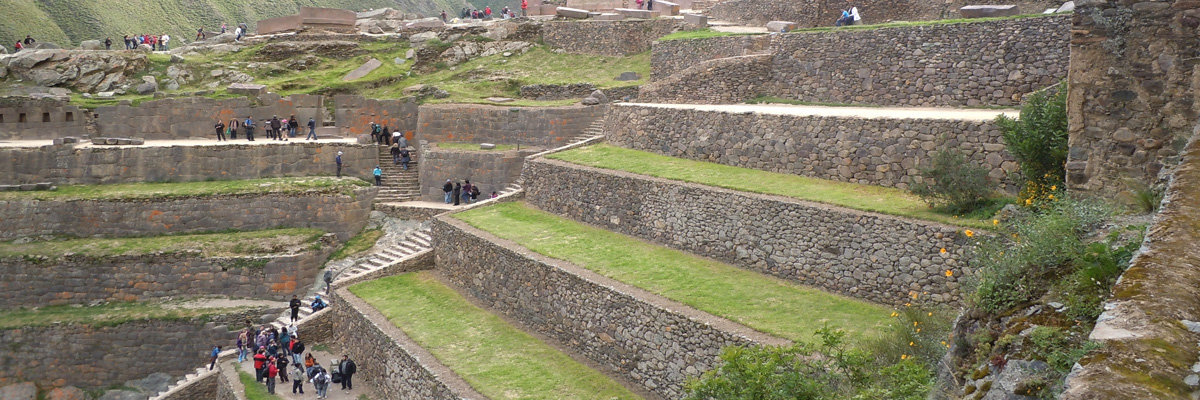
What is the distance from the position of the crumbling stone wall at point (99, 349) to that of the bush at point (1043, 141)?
20100 mm

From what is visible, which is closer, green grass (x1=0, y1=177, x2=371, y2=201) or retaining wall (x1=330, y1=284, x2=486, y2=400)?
retaining wall (x1=330, y1=284, x2=486, y2=400)

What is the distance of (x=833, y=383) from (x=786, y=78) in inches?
599

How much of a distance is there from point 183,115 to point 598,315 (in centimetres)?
2204

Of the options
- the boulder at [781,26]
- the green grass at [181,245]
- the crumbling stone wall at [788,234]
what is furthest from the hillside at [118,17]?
the crumbling stone wall at [788,234]

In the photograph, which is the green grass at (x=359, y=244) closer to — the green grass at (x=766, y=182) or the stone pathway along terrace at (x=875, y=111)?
the green grass at (x=766, y=182)

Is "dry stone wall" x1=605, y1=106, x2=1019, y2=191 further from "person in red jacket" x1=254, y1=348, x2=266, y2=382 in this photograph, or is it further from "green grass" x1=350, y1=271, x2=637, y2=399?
"person in red jacket" x1=254, y1=348, x2=266, y2=382

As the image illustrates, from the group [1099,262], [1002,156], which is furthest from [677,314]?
[1099,262]

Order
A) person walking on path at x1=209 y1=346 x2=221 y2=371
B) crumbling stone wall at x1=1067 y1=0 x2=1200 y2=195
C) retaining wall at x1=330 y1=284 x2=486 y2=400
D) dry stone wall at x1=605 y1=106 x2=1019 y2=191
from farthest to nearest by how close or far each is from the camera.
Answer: person walking on path at x1=209 y1=346 x2=221 y2=371, retaining wall at x1=330 y1=284 x2=486 y2=400, dry stone wall at x1=605 y1=106 x2=1019 y2=191, crumbling stone wall at x1=1067 y1=0 x2=1200 y2=195

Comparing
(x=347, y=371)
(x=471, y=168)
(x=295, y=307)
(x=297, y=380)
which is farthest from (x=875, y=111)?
(x=295, y=307)

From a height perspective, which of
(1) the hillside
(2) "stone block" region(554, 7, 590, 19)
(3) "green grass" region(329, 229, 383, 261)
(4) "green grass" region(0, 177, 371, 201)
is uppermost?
(1) the hillside

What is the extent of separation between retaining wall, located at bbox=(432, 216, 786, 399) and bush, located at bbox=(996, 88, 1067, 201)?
4.53m

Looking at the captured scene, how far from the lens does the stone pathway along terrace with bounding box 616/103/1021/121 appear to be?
58.5 ft

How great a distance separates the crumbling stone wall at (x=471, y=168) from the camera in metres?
28.3

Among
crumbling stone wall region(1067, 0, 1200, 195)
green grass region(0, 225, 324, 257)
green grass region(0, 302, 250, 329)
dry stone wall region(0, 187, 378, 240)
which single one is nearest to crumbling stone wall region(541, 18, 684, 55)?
dry stone wall region(0, 187, 378, 240)
